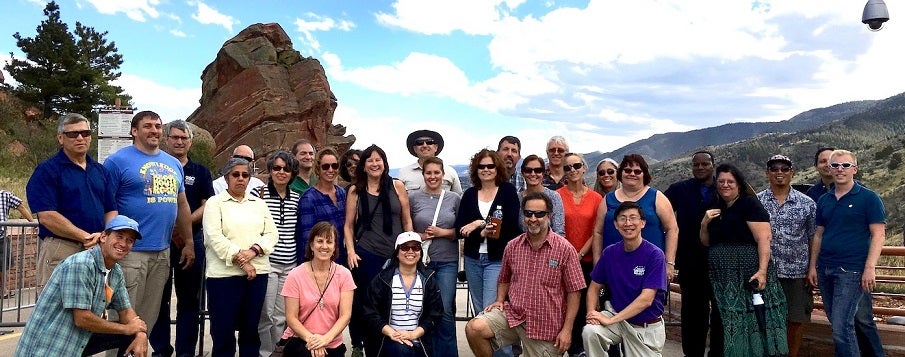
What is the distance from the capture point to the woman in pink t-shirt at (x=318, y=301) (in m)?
4.42

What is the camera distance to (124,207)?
4660 millimetres

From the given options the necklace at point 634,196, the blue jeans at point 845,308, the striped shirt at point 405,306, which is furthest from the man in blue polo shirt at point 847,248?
the striped shirt at point 405,306

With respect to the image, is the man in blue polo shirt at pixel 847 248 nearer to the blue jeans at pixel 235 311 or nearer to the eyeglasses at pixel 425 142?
the eyeglasses at pixel 425 142

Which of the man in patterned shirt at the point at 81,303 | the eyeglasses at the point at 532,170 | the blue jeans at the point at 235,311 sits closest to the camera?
the man in patterned shirt at the point at 81,303

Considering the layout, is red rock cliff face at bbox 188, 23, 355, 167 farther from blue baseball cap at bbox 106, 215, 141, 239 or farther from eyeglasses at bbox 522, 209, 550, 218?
eyeglasses at bbox 522, 209, 550, 218

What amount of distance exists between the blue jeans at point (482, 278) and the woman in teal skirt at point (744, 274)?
6.00 ft

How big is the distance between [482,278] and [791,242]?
2643 millimetres

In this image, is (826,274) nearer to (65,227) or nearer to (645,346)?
(645,346)

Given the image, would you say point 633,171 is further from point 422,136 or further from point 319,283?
point 319,283

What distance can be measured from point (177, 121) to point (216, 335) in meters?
1.92

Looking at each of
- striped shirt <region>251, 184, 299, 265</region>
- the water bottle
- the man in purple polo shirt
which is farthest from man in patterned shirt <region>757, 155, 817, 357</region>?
striped shirt <region>251, 184, 299, 265</region>

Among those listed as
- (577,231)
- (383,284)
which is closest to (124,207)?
(383,284)

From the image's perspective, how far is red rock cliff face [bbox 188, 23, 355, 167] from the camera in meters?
30.3

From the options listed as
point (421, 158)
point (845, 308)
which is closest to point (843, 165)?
point (845, 308)
